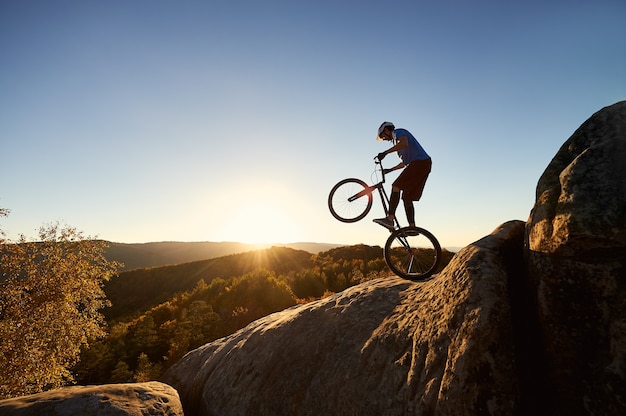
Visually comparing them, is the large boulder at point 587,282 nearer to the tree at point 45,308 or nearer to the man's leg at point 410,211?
the man's leg at point 410,211

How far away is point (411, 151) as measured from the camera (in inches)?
299

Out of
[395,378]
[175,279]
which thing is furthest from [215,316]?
[175,279]

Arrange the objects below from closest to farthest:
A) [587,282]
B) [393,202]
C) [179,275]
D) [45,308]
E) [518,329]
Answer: [587,282] → [518,329] → [393,202] → [45,308] → [179,275]

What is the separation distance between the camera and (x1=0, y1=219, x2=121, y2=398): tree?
15594 mm

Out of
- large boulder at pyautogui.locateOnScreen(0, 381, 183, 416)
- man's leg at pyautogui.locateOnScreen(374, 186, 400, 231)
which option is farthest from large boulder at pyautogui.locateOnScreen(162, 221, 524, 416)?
man's leg at pyautogui.locateOnScreen(374, 186, 400, 231)

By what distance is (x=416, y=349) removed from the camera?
4.55 m

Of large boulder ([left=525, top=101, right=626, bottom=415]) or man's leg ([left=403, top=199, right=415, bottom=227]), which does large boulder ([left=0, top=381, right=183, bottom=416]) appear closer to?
large boulder ([left=525, top=101, right=626, bottom=415])

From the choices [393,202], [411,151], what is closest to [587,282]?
[411,151]

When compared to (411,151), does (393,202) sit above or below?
below

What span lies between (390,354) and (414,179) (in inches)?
169

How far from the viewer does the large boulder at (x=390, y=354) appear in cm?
365

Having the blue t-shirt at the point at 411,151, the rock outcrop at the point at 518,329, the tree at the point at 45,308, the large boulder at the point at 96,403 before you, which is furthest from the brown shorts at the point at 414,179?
the tree at the point at 45,308

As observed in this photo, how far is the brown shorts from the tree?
20358 mm

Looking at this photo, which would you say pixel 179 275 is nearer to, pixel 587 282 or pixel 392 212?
pixel 392 212
